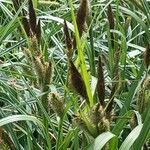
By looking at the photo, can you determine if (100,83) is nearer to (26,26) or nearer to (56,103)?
(56,103)

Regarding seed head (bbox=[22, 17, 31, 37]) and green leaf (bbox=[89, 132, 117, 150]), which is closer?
green leaf (bbox=[89, 132, 117, 150])

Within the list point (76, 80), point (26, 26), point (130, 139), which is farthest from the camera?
point (26, 26)

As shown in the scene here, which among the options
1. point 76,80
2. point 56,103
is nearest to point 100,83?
point 76,80

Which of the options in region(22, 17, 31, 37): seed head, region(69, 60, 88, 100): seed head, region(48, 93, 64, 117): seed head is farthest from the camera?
region(22, 17, 31, 37): seed head

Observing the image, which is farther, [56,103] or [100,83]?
[56,103]

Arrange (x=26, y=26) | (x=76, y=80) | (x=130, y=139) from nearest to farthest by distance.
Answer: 1. (x=76, y=80)
2. (x=130, y=139)
3. (x=26, y=26)

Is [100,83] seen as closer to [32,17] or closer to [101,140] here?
[101,140]

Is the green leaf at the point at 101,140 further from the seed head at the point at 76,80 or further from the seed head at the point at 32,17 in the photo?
the seed head at the point at 32,17

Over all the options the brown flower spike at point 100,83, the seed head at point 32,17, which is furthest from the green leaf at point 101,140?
the seed head at point 32,17

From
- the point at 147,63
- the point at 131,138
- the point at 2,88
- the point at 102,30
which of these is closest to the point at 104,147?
the point at 131,138

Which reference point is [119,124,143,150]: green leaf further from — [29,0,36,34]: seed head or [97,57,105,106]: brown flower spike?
[29,0,36,34]: seed head

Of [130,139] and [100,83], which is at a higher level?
[100,83]

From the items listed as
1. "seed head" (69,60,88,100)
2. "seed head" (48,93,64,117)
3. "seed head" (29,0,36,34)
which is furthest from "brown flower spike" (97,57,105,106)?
"seed head" (29,0,36,34)
